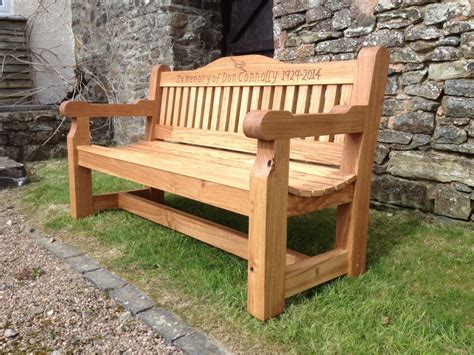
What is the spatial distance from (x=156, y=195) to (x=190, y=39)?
2.71 metres

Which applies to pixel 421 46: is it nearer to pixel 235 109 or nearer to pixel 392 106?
pixel 392 106

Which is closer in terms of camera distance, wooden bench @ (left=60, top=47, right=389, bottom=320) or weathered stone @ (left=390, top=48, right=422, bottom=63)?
wooden bench @ (left=60, top=47, right=389, bottom=320)

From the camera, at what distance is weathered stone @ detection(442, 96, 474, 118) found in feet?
9.98

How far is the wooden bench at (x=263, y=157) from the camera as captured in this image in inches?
73.5

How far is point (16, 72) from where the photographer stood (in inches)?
292

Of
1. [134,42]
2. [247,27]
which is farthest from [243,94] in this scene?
[134,42]

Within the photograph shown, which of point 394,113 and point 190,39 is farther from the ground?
point 190,39

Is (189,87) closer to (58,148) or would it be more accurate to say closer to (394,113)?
(394,113)

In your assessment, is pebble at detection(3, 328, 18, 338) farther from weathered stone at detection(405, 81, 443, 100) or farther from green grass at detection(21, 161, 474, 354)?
weathered stone at detection(405, 81, 443, 100)

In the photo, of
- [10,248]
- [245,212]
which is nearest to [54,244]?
[10,248]

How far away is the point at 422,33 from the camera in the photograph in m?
3.24

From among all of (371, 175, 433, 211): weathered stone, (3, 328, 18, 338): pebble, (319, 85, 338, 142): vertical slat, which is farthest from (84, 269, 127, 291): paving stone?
(371, 175, 433, 211): weathered stone

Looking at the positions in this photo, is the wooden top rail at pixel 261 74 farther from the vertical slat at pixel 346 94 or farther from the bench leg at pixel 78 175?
the bench leg at pixel 78 175

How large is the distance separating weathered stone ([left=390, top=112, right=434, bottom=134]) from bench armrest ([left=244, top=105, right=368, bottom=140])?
1345 millimetres
